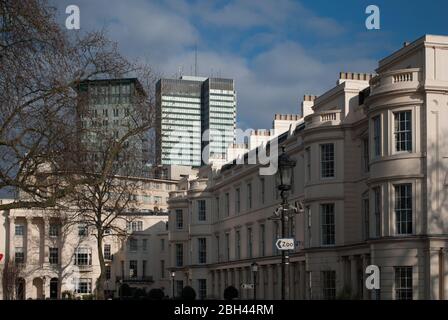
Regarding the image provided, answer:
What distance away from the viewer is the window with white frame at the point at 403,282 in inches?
1647

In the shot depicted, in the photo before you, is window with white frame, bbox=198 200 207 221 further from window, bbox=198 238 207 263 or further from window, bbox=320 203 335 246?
window, bbox=320 203 335 246

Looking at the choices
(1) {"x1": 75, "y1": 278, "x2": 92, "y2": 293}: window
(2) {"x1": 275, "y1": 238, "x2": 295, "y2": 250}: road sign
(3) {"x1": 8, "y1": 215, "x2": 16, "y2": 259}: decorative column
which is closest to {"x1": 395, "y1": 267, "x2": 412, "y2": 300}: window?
(2) {"x1": 275, "y1": 238, "x2": 295, "y2": 250}: road sign

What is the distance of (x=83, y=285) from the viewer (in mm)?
121875

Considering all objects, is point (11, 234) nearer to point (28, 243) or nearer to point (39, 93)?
point (28, 243)

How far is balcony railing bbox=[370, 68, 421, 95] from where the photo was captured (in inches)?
1649

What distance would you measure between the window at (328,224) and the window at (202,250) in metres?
34.7

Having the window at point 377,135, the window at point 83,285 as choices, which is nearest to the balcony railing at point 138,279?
the window at point 83,285

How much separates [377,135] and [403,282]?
7748 mm

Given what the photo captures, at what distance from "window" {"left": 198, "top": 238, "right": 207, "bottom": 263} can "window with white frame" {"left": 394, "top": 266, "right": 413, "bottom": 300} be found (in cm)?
4467

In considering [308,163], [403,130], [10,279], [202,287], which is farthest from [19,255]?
[403,130]

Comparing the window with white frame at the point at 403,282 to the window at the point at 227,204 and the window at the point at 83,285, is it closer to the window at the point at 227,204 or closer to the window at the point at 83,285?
the window at the point at 227,204

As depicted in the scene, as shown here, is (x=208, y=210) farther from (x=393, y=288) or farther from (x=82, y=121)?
(x=82, y=121)
